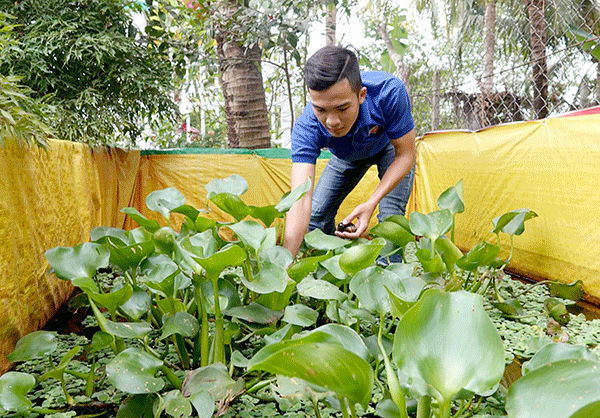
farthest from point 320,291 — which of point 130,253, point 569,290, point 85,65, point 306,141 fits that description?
point 85,65

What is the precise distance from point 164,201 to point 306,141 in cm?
47

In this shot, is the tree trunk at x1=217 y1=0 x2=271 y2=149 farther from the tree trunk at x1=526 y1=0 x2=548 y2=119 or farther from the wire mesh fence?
the tree trunk at x1=526 y1=0 x2=548 y2=119

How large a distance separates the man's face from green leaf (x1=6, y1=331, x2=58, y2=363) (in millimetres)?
780

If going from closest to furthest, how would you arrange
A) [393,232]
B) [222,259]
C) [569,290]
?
[222,259] < [393,232] < [569,290]

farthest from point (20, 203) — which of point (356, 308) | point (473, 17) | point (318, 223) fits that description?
point (473, 17)

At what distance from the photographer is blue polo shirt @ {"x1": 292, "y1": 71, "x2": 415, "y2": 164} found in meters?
1.43

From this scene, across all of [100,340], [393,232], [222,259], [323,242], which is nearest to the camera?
[222,259]

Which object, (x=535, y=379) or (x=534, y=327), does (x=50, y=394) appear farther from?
(x=534, y=327)

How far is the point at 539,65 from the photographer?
2555mm

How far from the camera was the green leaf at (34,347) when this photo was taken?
843 mm

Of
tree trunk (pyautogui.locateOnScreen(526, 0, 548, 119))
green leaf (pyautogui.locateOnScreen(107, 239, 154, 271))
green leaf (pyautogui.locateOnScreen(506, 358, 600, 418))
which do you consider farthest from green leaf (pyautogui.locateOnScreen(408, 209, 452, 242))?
tree trunk (pyautogui.locateOnScreen(526, 0, 548, 119))

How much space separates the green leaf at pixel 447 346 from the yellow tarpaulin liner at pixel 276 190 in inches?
32.4

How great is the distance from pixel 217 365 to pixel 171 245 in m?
0.35

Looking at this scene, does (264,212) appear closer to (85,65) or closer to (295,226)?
(295,226)
